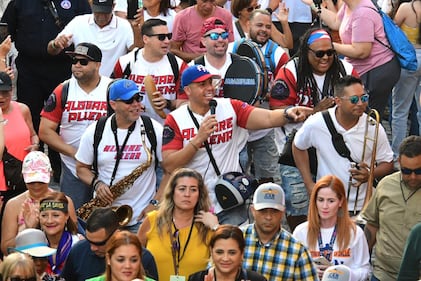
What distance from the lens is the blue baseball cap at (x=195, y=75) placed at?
11562mm

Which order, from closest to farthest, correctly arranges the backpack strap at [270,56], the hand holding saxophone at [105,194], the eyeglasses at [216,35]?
the hand holding saxophone at [105,194]
the eyeglasses at [216,35]
the backpack strap at [270,56]

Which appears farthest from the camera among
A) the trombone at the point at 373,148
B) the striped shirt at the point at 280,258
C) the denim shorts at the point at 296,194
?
the denim shorts at the point at 296,194

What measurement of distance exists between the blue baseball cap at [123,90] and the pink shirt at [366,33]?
2778mm

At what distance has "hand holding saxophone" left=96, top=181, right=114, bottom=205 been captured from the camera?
11547 millimetres

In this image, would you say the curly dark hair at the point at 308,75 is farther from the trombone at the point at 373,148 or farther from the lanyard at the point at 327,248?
the lanyard at the point at 327,248

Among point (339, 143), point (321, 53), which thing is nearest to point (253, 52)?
point (321, 53)

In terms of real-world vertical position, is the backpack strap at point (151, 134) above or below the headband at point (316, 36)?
below

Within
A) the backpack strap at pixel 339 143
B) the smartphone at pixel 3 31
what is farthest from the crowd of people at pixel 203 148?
the smartphone at pixel 3 31

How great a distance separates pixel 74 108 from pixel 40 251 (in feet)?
8.74

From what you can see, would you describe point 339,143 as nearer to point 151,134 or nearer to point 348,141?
point 348,141

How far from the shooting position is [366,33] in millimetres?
13352

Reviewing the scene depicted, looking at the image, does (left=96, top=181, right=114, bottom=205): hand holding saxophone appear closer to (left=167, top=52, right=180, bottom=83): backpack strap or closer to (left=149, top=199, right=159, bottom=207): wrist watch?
(left=149, top=199, right=159, bottom=207): wrist watch

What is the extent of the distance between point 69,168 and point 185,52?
2.57 metres

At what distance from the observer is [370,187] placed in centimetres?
1126
